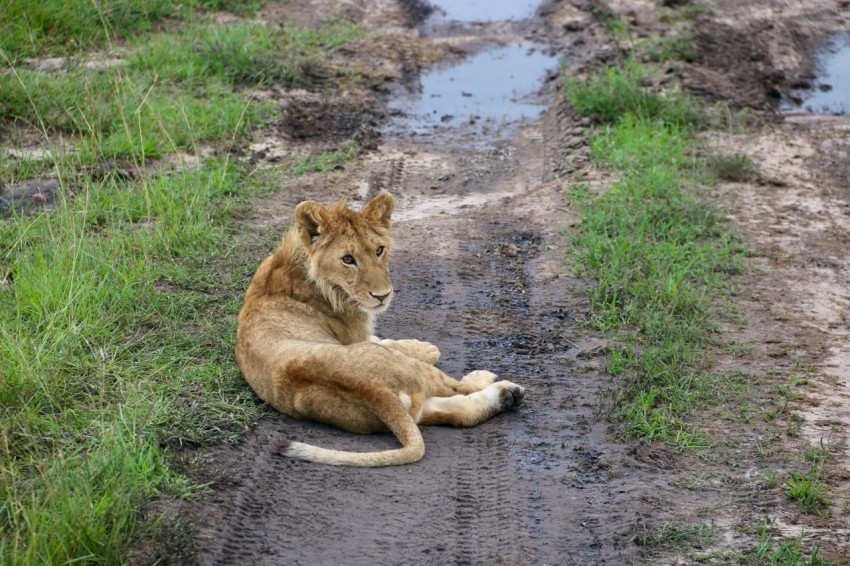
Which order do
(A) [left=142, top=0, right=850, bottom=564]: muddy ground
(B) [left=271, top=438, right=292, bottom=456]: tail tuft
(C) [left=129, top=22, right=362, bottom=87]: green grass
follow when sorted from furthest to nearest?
1. (C) [left=129, top=22, right=362, bottom=87]: green grass
2. (B) [left=271, top=438, right=292, bottom=456]: tail tuft
3. (A) [left=142, top=0, right=850, bottom=564]: muddy ground

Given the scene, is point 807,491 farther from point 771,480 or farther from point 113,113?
point 113,113

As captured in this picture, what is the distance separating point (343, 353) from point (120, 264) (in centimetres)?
218

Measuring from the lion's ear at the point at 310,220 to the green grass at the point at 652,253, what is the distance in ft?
5.52

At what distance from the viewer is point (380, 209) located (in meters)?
5.23

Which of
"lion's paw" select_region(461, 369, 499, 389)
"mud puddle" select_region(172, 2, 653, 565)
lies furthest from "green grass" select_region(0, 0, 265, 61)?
"lion's paw" select_region(461, 369, 499, 389)

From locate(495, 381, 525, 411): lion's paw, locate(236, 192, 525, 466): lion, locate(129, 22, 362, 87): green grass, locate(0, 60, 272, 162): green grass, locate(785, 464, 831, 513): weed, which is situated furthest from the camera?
locate(129, 22, 362, 87): green grass

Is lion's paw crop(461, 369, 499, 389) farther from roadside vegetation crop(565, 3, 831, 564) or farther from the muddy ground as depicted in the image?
roadside vegetation crop(565, 3, 831, 564)

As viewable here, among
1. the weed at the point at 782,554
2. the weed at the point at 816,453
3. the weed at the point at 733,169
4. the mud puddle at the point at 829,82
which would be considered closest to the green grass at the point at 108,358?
the weed at the point at 782,554

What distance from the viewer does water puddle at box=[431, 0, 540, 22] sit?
12.7m

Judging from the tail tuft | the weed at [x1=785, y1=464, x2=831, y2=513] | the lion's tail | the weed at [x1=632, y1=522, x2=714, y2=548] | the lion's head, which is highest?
the lion's head

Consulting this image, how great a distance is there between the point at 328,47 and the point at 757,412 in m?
7.16

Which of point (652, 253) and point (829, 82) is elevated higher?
point (652, 253)

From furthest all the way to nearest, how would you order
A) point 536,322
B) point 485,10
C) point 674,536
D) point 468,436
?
point 485,10 → point 536,322 → point 468,436 → point 674,536

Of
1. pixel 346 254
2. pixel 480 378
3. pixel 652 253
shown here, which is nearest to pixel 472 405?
pixel 480 378
